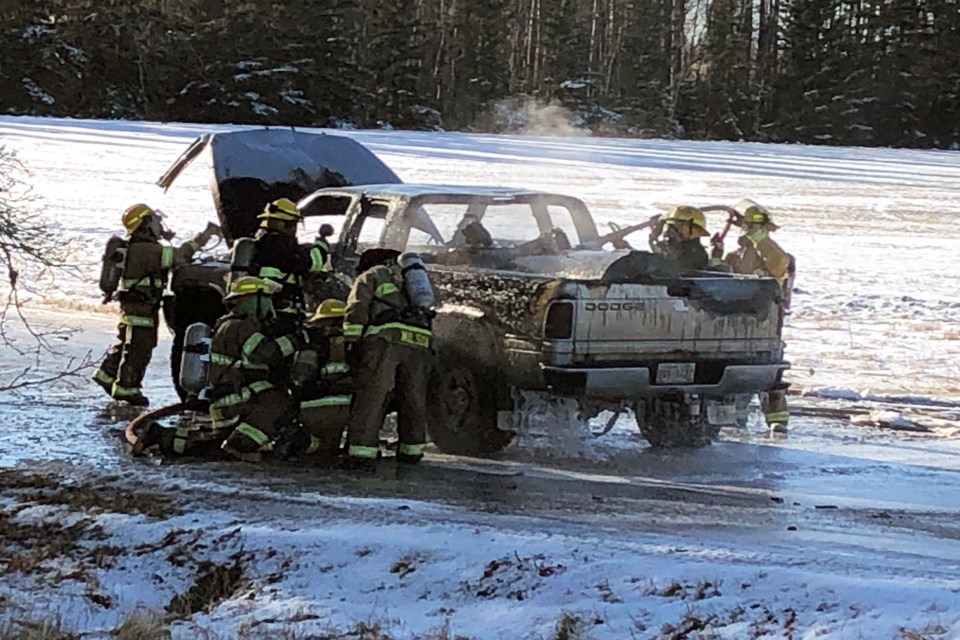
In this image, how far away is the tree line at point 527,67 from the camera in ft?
155

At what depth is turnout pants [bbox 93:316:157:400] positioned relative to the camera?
1077 centimetres

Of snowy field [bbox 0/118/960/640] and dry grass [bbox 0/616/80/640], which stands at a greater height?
snowy field [bbox 0/118/960/640]

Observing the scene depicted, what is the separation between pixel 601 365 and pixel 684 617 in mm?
3067

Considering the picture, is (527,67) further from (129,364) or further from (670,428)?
(670,428)

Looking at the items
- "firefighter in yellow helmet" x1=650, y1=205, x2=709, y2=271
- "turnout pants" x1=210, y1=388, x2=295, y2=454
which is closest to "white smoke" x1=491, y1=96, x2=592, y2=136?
"firefighter in yellow helmet" x1=650, y1=205, x2=709, y2=271

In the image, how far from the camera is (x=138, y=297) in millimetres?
10859

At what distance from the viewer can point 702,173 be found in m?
33.6

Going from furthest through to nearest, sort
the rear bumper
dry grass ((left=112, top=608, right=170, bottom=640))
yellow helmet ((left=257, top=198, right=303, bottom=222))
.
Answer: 1. yellow helmet ((left=257, top=198, right=303, bottom=222))
2. the rear bumper
3. dry grass ((left=112, top=608, right=170, bottom=640))

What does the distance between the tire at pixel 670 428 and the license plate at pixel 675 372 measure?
26.2 inches

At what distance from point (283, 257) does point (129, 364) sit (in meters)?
2.00

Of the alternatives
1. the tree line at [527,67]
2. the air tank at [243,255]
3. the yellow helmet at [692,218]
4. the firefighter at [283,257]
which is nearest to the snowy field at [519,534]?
the firefighter at [283,257]

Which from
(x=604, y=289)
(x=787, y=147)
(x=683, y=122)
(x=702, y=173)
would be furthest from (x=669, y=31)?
(x=604, y=289)

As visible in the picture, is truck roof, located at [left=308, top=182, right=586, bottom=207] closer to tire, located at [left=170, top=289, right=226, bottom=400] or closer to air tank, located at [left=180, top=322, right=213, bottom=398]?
tire, located at [left=170, top=289, right=226, bottom=400]

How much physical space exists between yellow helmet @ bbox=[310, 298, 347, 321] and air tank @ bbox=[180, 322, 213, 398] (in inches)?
44.1
